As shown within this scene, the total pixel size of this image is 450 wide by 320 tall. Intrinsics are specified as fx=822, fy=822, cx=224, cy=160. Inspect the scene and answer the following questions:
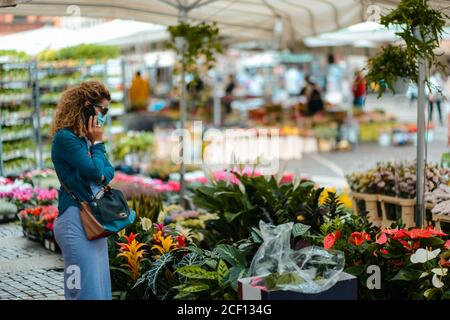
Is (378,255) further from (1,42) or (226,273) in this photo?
(1,42)

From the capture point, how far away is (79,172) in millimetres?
4785

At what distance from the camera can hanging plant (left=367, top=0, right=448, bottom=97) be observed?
5.91 metres

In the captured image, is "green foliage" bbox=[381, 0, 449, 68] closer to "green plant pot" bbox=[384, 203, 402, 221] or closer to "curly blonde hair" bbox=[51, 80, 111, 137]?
"green plant pot" bbox=[384, 203, 402, 221]

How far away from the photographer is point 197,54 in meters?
9.70

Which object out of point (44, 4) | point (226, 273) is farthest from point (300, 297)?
point (44, 4)

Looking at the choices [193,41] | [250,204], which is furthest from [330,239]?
[193,41]

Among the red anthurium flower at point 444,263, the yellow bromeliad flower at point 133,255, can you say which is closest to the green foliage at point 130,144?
the yellow bromeliad flower at point 133,255

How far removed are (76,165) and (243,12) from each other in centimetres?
623

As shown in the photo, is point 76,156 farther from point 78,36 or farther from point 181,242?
point 78,36

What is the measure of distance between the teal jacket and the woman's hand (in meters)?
0.05

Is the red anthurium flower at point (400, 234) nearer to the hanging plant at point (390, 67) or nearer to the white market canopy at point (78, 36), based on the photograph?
the hanging plant at point (390, 67)

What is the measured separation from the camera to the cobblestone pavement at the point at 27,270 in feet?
20.7

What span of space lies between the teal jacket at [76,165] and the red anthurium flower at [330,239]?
1.50 m

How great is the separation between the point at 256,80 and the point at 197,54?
27805 mm
